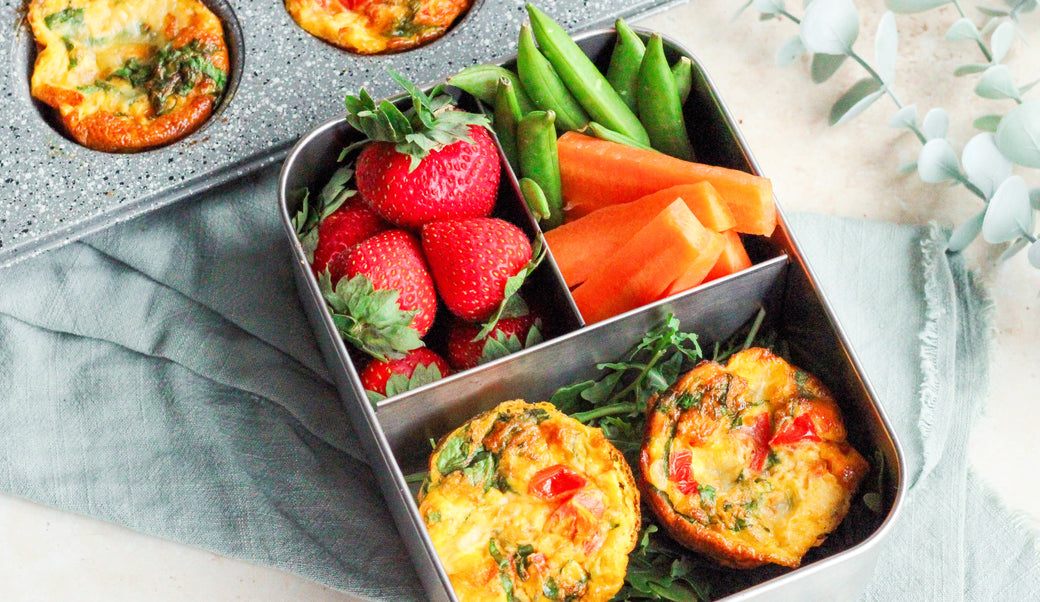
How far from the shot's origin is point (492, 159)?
1714 mm

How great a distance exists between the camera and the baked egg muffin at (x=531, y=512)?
4.96ft

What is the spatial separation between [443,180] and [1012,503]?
106 cm

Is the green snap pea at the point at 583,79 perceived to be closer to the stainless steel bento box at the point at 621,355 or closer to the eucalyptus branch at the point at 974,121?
the stainless steel bento box at the point at 621,355

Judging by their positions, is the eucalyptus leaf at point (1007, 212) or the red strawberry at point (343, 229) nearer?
the red strawberry at point (343, 229)

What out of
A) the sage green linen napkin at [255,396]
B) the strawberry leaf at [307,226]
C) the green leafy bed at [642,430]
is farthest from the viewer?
the sage green linen napkin at [255,396]

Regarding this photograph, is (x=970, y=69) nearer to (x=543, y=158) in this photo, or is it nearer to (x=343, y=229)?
(x=543, y=158)

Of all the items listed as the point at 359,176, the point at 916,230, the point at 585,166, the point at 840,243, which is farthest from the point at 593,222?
the point at 916,230

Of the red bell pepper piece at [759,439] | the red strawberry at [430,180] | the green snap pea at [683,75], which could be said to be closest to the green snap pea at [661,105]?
the green snap pea at [683,75]

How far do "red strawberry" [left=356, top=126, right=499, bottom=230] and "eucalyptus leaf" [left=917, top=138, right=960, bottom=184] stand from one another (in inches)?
30.3

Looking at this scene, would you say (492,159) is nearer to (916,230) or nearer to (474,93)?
(474,93)

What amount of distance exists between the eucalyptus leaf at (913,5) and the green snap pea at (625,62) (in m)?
0.56

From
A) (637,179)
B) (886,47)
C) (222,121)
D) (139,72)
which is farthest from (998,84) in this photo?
(139,72)

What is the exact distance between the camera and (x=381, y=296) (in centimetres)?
160

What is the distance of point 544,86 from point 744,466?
0.65 metres
